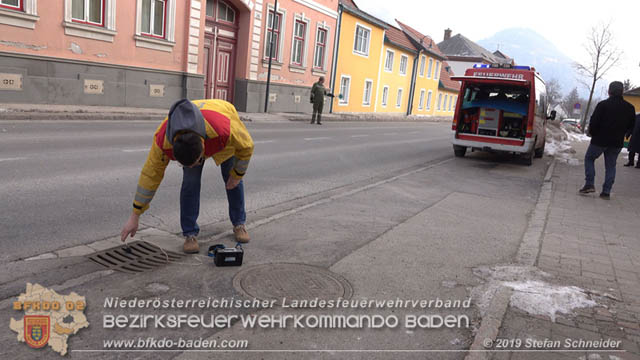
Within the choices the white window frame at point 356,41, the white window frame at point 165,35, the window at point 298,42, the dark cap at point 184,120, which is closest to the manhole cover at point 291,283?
the dark cap at point 184,120

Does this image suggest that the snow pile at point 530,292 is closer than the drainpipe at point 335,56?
Yes

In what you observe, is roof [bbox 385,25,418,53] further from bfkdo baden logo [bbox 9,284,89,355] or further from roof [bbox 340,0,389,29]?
bfkdo baden logo [bbox 9,284,89,355]

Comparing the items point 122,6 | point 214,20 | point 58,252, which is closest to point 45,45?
point 122,6

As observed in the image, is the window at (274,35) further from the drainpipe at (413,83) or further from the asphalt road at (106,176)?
the drainpipe at (413,83)

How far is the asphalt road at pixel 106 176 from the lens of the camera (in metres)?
5.18

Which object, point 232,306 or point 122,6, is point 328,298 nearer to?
point 232,306

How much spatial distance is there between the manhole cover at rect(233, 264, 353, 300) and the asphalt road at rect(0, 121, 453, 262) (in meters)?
1.73

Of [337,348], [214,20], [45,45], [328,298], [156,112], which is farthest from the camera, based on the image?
[214,20]

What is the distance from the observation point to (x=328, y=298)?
3826mm

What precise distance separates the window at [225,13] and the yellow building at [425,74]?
84.7 ft

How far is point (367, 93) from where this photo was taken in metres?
38.6

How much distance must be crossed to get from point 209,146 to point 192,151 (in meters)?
0.49

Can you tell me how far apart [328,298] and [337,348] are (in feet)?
2.31

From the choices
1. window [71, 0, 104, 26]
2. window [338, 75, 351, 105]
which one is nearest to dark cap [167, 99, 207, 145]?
window [71, 0, 104, 26]
